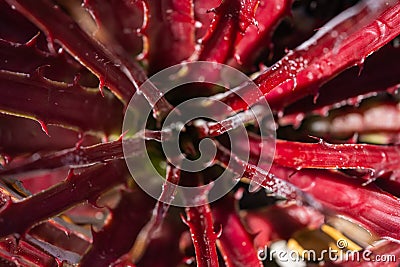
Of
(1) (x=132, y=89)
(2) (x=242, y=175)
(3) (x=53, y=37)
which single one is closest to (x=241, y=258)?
(2) (x=242, y=175)

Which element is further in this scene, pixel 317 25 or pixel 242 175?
pixel 317 25

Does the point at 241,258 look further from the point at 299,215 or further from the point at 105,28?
the point at 105,28

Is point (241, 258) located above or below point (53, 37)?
below

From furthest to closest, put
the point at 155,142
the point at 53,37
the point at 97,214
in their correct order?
the point at 97,214, the point at 155,142, the point at 53,37

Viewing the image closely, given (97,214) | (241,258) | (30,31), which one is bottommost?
(241,258)

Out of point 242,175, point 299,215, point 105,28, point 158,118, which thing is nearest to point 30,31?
point 105,28

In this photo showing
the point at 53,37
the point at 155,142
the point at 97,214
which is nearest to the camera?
the point at 53,37
